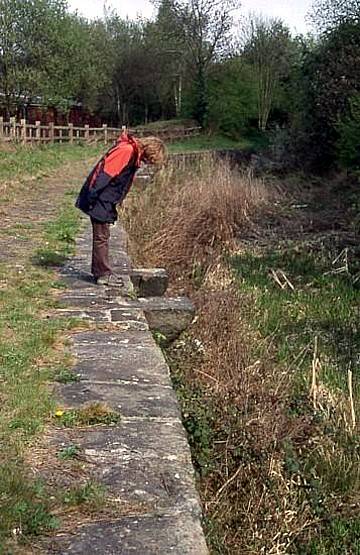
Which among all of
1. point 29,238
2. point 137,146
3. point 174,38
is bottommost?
point 29,238

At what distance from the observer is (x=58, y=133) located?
3606 centimetres

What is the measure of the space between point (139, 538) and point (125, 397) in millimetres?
1571

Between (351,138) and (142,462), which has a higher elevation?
(351,138)

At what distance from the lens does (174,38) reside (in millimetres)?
55719

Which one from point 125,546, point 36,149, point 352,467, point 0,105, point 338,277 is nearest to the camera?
point 125,546

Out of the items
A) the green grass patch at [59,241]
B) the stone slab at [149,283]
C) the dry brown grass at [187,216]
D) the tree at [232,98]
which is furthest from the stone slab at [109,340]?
the tree at [232,98]

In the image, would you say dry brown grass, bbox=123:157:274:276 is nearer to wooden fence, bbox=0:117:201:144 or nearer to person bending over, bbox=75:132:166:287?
person bending over, bbox=75:132:166:287

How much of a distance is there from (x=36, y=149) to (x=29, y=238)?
17.5m

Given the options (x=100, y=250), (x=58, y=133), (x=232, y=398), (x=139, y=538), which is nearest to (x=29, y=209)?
(x=100, y=250)

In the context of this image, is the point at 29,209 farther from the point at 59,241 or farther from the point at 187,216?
the point at 59,241

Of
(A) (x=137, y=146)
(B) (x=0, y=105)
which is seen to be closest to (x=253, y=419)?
(A) (x=137, y=146)

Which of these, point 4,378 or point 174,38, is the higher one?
point 174,38

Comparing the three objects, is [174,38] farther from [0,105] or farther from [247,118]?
[0,105]

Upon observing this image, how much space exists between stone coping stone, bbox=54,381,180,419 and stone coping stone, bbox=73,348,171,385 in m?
0.11
